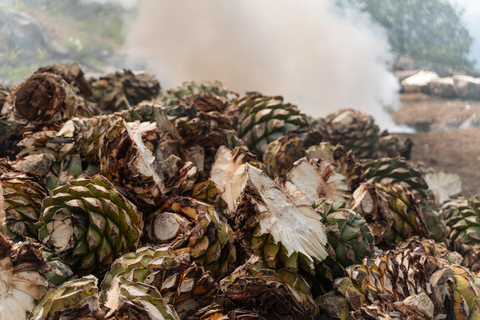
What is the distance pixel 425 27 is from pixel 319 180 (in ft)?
11.1

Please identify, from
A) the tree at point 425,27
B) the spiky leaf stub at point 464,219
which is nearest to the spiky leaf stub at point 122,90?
the spiky leaf stub at point 464,219

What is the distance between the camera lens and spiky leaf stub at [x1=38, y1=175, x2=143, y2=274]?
82 centimetres

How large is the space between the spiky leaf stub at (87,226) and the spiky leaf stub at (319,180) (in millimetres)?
430

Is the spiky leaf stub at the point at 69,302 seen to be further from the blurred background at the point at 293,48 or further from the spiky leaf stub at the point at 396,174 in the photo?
the blurred background at the point at 293,48

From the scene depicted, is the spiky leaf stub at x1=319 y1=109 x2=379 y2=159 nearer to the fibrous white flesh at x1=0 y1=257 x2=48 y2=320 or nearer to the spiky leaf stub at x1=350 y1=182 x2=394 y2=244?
the spiky leaf stub at x1=350 y1=182 x2=394 y2=244

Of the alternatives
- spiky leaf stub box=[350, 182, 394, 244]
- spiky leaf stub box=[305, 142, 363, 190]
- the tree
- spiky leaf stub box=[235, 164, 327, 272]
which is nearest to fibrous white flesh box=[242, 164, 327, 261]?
spiky leaf stub box=[235, 164, 327, 272]

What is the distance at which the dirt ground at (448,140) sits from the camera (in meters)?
2.34

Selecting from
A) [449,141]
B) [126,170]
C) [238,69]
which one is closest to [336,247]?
[126,170]

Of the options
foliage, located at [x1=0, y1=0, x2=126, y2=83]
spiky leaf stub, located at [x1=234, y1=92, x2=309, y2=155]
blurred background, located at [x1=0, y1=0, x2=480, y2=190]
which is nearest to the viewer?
spiky leaf stub, located at [x1=234, y1=92, x2=309, y2=155]

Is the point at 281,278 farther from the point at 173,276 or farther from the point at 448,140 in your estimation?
the point at 448,140

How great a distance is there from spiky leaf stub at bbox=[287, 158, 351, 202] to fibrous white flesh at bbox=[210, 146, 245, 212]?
0.13 m

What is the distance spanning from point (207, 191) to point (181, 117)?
0.92ft

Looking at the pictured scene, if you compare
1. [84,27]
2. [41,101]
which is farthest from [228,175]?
[84,27]

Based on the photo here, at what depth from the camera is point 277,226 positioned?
831 mm
